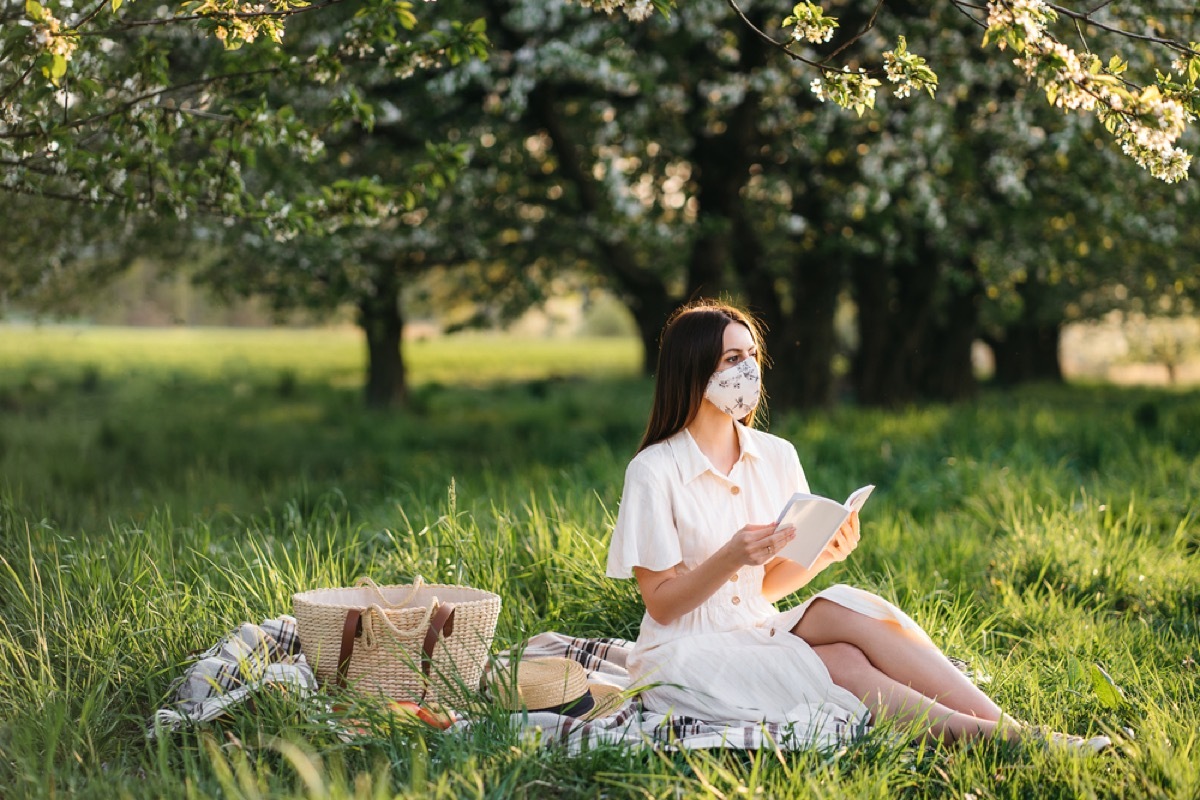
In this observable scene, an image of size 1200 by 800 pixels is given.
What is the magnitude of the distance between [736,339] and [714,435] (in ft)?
1.11

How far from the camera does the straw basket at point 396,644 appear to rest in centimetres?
387

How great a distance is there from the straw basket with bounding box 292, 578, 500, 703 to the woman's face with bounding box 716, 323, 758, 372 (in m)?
1.07

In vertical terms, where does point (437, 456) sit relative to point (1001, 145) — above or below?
below

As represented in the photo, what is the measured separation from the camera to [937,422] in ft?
36.3

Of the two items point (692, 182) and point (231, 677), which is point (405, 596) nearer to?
point (231, 677)

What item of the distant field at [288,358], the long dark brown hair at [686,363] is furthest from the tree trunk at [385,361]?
the long dark brown hair at [686,363]

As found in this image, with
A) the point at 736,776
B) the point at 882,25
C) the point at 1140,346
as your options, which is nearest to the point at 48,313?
the point at 882,25

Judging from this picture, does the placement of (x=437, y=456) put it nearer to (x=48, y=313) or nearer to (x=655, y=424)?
(x=48, y=313)

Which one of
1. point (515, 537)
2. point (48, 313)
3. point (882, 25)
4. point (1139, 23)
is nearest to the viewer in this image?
point (515, 537)

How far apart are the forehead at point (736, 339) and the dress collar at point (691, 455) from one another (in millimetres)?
320

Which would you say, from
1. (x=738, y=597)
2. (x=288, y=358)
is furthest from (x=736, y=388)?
(x=288, y=358)

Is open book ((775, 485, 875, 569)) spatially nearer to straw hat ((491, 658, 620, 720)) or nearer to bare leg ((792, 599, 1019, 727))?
bare leg ((792, 599, 1019, 727))

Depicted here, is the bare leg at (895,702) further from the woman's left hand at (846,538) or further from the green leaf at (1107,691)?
the green leaf at (1107,691)

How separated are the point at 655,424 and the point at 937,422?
7.45m
